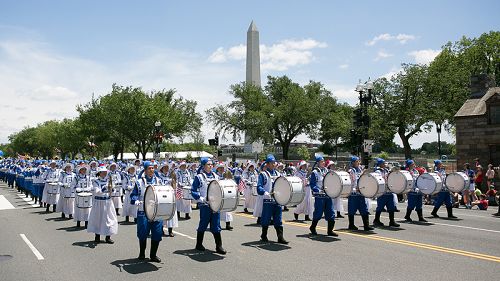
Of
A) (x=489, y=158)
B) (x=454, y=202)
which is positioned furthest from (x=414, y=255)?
(x=489, y=158)

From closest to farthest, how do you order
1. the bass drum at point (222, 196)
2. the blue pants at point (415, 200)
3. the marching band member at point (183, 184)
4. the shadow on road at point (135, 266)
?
the shadow on road at point (135, 266)
the bass drum at point (222, 196)
the blue pants at point (415, 200)
the marching band member at point (183, 184)

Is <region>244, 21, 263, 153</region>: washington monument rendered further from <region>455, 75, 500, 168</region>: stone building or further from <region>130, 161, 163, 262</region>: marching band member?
<region>130, 161, 163, 262</region>: marching band member

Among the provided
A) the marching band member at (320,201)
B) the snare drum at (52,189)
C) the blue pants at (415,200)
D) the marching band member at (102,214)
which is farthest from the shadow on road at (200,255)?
the snare drum at (52,189)

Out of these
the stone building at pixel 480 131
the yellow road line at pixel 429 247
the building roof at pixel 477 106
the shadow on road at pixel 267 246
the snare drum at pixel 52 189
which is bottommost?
the shadow on road at pixel 267 246

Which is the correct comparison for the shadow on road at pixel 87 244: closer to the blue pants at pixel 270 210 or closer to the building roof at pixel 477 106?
the blue pants at pixel 270 210

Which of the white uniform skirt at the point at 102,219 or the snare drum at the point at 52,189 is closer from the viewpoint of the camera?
the white uniform skirt at the point at 102,219

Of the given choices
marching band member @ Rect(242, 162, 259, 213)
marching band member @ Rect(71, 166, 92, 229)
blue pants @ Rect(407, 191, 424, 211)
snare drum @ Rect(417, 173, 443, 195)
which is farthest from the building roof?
marching band member @ Rect(71, 166, 92, 229)

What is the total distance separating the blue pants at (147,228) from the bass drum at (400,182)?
7730mm

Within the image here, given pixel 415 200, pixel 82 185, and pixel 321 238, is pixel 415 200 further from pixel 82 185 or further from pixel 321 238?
pixel 82 185

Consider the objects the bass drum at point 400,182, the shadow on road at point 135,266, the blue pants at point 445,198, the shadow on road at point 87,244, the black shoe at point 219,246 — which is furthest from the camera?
the blue pants at point 445,198

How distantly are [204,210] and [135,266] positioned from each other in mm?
1847

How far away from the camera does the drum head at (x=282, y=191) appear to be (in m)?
10.5

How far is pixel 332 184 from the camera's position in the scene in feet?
38.4

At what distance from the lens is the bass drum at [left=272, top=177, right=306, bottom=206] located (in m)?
10.5
